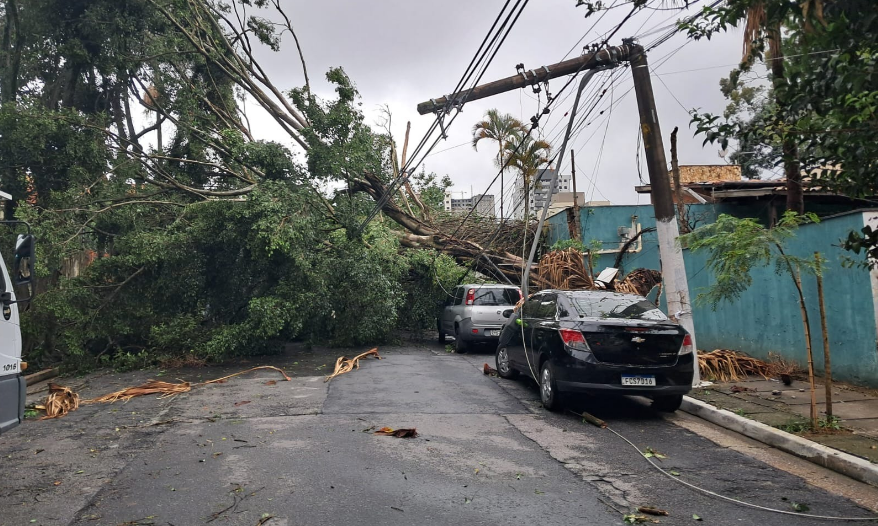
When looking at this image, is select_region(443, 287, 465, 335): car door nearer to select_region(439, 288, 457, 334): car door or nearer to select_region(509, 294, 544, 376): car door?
select_region(439, 288, 457, 334): car door

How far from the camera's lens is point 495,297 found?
54.0 ft

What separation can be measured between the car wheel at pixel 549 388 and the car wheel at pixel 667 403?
1.36 m

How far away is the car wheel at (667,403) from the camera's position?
8.71 meters

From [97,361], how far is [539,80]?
11.2 m

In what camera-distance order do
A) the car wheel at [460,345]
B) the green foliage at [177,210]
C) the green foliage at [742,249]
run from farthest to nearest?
the car wheel at [460,345] → the green foliage at [177,210] → the green foliage at [742,249]

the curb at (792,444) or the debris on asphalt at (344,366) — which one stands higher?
the debris on asphalt at (344,366)

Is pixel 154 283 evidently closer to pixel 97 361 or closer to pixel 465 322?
pixel 97 361

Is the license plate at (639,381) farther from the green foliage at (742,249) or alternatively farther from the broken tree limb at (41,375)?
the broken tree limb at (41,375)

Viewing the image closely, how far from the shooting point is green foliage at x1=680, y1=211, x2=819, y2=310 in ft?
22.9

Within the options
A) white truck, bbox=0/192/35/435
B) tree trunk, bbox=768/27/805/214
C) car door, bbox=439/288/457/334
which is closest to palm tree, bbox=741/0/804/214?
tree trunk, bbox=768/27/805/214

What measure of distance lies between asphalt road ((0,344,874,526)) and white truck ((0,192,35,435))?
692 mm

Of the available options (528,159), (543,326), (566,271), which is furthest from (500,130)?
(543,326)

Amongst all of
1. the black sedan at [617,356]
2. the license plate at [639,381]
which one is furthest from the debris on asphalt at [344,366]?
the license plate at [639,381]

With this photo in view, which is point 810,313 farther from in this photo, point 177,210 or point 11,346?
point 177,210
